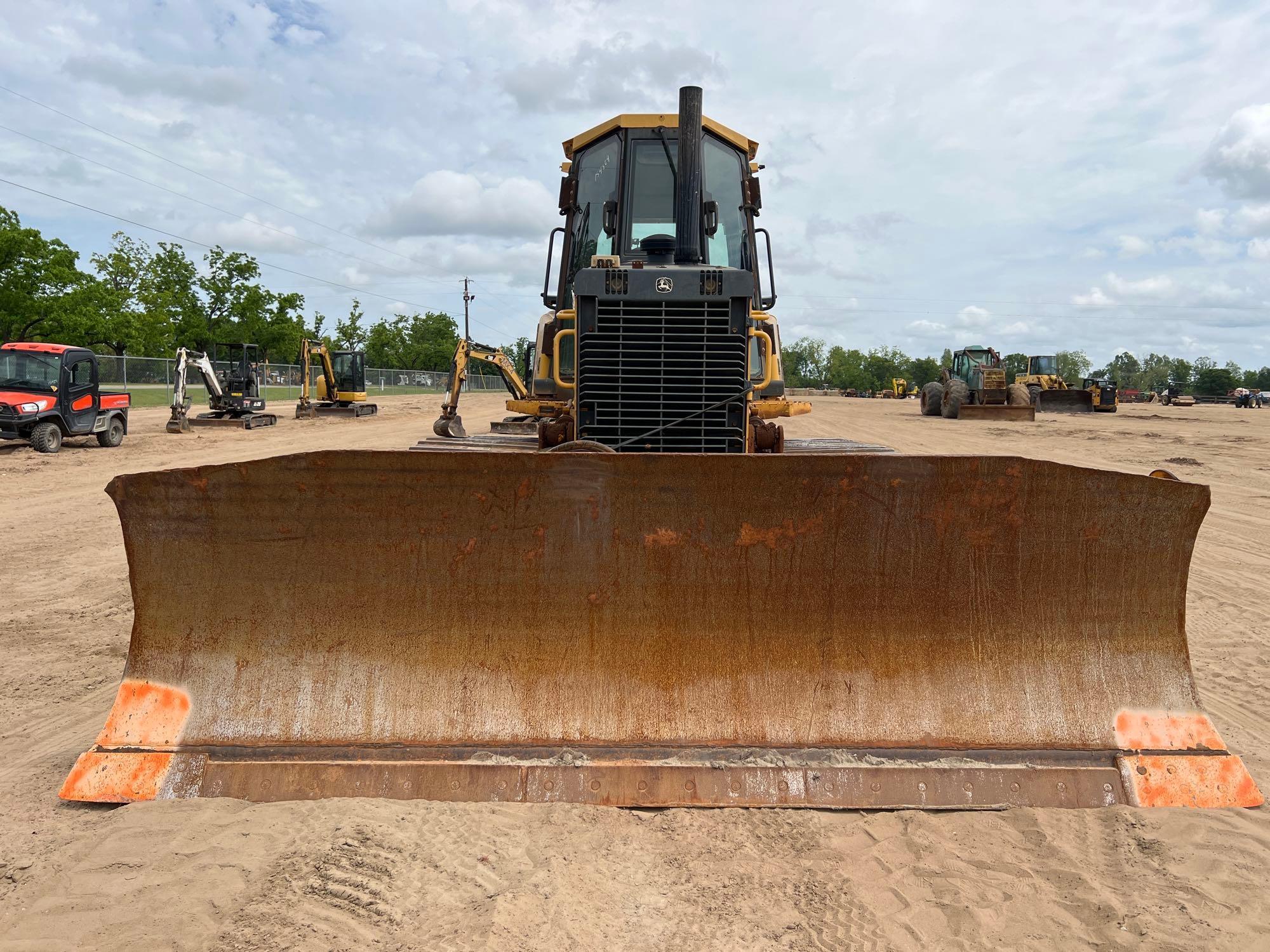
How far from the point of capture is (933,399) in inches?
1286

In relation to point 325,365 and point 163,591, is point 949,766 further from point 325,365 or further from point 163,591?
point 325,365

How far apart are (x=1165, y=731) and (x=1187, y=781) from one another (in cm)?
16

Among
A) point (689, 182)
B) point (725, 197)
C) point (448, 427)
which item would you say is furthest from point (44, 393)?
point (689, 182)

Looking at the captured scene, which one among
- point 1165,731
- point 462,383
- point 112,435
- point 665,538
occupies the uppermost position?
point 462,383

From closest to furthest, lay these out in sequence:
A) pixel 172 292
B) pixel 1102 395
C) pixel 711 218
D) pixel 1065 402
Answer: pixel 711 218 → pixel 1065 402 → pixel 1102 395 → pixel 172 292

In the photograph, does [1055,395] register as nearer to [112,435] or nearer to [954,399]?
[954,399]

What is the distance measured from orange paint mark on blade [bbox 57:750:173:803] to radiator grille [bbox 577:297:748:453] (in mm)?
2449

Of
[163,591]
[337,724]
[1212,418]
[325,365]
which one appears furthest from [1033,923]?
[1212,418]

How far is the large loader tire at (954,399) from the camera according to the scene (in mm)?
29375

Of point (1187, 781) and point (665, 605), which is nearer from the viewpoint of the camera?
point (1187, 781)

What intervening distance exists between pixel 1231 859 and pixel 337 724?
2.85m

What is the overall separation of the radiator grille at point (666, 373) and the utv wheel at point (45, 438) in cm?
1467

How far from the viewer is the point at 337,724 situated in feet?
9.08

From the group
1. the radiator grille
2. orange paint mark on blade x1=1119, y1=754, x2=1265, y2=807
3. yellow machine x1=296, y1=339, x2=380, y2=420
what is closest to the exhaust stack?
the radiator grille
